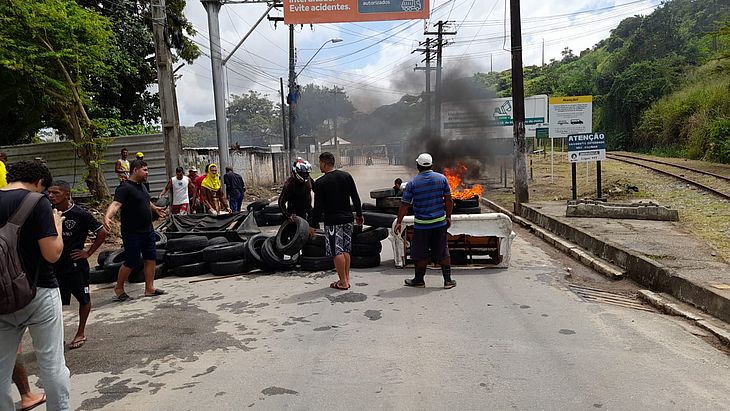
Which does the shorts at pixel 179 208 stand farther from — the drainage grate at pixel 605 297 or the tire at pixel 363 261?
the drainage grate at pixel 605 297

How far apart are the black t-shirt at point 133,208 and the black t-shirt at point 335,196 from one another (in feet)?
7.10

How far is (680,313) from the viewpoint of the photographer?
5.73 m

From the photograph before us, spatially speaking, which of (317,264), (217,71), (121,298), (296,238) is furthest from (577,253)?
(217,71)

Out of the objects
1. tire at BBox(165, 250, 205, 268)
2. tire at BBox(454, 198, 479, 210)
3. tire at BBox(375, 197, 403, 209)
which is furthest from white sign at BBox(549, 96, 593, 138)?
tire at BBox(165, 250, 205, 268)

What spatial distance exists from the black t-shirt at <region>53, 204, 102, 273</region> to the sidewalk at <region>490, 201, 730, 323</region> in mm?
6543

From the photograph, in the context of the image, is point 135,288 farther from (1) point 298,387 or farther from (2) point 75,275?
(1) point 298,387

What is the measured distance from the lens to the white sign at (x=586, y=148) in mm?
14023

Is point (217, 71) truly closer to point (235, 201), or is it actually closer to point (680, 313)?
point (235, 201)

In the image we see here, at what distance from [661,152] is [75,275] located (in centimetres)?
3712

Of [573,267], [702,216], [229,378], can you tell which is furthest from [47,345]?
[702,216]

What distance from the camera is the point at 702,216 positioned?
38.2 feet

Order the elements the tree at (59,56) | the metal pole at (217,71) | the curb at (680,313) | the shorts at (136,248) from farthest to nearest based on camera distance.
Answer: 1. the metal pole at (217,71)
2. the tree at (59,56)
3. the shorts at (136,248)
4. the curb at (680,313)

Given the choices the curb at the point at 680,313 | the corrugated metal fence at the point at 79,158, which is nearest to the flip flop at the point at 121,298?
the curb at the point at 680,313

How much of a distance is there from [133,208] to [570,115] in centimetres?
1449
